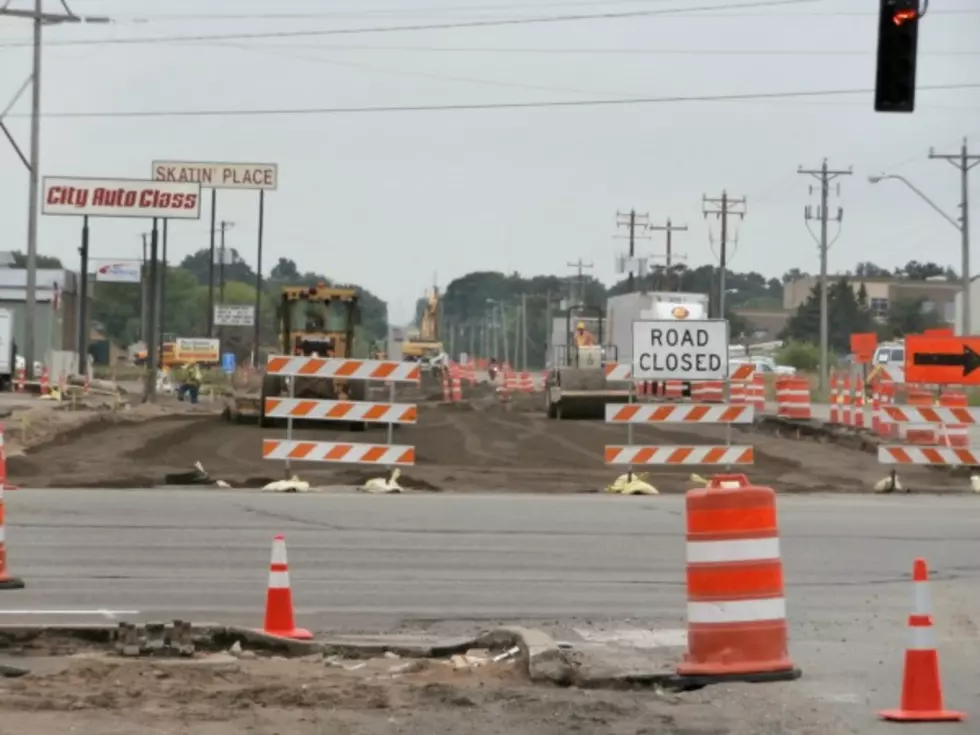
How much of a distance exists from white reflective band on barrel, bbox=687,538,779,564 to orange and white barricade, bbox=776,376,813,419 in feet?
110

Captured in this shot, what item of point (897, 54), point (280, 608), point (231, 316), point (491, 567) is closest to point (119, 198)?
point (231, 316)

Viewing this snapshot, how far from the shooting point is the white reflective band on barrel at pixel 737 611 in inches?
370

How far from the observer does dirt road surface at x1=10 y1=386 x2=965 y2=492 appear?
24.2 meters

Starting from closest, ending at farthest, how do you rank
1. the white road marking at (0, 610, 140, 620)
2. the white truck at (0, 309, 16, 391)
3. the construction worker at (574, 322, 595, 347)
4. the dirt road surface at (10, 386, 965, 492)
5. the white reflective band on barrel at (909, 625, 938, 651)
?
the white reflective band on barrel at (909, 625, 938, 651)
the white road marking at (0, 610, 140, 620)
the dirt road surface at (10, 386, 965, 492)
the construction worker at (574, 322, 595, 347)
the white truck at (0, 309, 16, 391)

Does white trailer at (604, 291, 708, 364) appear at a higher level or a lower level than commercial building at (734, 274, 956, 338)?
lower

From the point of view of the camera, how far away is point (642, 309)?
2415 inches

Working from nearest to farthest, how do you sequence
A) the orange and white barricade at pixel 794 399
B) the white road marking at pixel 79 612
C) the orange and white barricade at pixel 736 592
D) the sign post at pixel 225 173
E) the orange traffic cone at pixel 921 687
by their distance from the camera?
the orange traffic cone at pixel 921 687 → the orange and white barricade at pixel 736 592 → the white road marking at pixel 79 612 → the orange and white barricade at pixel 794 399 → the sign post at pixel 225 173

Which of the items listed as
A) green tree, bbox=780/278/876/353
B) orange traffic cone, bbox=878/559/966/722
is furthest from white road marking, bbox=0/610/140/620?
green tree, bbox=780/278/876/353

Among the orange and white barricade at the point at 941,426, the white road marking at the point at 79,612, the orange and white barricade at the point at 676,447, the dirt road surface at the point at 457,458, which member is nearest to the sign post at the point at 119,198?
the dirt road surface at the point at 457,458

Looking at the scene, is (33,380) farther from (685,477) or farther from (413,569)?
(413,569)

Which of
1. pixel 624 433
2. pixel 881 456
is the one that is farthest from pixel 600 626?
pixel 624 433

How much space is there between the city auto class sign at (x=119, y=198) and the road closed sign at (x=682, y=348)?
54.4 metres

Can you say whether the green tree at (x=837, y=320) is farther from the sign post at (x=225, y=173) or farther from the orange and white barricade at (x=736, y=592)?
the orange and white barricade at (x=736, y=592)

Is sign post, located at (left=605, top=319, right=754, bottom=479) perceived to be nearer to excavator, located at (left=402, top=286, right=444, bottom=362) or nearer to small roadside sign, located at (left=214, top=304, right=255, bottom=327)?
excavator, located at (left=402, top=286, right=444, bottom=362)
